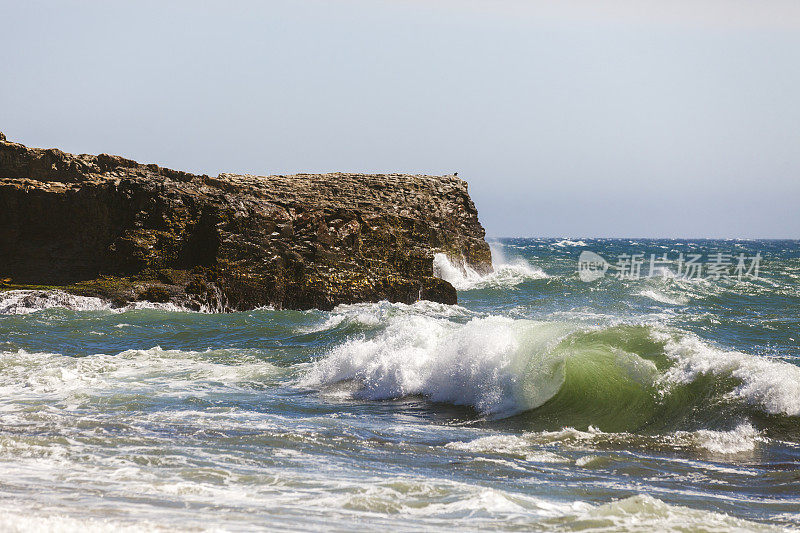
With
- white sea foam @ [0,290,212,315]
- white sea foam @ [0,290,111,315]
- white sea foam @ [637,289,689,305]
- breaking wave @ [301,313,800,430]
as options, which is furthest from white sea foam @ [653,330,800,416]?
white sea foam @ [637,289,689,305]

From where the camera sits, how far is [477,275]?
33.8m

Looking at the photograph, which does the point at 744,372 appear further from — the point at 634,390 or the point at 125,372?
the point at 125,372

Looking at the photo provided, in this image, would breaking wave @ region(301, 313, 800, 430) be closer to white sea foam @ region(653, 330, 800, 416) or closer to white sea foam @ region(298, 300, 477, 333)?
white sea foam @ region(653, 330, 800, 416)

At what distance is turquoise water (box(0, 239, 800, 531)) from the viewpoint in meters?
4.41

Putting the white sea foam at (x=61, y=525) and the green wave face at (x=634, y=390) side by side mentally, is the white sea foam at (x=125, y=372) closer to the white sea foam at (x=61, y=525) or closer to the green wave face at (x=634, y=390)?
the green wave face at (x=634, y=390)

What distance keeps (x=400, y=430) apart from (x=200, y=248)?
1123 centimetres

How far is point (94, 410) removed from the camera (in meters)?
7.35

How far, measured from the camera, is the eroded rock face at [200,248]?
56.2ft

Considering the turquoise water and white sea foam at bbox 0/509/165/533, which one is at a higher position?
white sea foam at bbox 0/509/165/533

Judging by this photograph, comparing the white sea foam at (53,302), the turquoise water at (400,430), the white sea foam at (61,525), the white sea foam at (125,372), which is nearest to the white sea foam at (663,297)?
the turquoise water at (400,430)

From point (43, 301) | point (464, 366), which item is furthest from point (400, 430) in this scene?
point (43, 301)

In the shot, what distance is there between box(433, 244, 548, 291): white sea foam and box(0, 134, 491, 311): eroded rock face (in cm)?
815

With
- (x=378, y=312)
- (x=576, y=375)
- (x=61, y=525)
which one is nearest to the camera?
(x=61, y=525)

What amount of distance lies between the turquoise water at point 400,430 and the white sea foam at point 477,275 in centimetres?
1637
